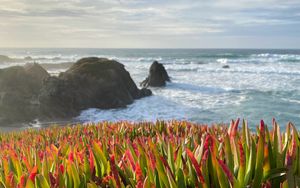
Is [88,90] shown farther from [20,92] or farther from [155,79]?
[155,79]

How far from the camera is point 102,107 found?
2038 cm

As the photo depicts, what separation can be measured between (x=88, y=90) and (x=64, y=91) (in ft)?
6.11

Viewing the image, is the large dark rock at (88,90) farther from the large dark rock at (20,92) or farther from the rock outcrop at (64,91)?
the large dark rock at (20,92)

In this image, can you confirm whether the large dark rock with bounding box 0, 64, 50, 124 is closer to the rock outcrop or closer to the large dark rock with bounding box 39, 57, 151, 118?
the rock outcrop

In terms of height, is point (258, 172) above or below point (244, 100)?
above

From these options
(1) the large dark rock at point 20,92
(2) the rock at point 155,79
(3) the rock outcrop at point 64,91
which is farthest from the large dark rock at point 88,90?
(2) the rock at point 155,79

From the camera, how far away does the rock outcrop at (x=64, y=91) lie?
1833 cm

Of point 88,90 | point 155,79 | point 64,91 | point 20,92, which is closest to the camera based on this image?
point 64,91

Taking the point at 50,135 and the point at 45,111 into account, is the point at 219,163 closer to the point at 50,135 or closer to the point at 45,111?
the point at 50,135

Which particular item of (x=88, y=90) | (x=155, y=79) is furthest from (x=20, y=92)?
(x=155, y=79)

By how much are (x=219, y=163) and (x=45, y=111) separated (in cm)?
1753

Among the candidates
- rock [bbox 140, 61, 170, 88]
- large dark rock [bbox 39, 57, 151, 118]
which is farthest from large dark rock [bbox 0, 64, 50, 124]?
rock [bbox 140, 61, 170, 88]

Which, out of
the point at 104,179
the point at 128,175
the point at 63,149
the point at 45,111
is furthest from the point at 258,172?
the point at 45,111

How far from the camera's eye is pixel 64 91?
1941 centimetres
